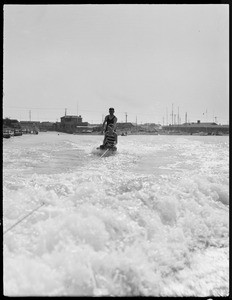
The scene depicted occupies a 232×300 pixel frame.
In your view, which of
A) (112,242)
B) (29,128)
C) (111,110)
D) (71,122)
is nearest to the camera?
(112,242)

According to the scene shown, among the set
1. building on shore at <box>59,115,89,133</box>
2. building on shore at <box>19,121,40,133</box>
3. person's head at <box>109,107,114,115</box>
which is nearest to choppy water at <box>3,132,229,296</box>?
person's head at <box>109,107,114,115</box>

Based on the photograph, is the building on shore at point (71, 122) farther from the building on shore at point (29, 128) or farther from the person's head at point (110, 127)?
the person's head at point (110, 127)

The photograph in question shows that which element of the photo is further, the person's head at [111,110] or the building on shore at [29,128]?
the building on shore at [29,128]

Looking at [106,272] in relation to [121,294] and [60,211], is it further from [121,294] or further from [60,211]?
[60,211]

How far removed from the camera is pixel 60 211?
10.5ft

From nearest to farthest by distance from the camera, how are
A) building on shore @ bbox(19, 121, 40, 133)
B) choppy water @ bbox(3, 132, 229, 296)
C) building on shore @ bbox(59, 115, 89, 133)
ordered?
choppy water @ bbox(3, 132, 229, 296), building on shore @ bbox(19, 121, 40, 133), building on shore @ bbox(59, 115, 89, 133)

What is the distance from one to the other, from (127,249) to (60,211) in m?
0.96

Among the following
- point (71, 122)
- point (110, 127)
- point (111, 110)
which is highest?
point (71, 122)

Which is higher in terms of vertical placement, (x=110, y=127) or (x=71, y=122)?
(x=71, y=122)

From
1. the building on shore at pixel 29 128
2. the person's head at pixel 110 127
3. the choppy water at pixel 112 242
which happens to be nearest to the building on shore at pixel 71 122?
the building on shore at pixel 29 128

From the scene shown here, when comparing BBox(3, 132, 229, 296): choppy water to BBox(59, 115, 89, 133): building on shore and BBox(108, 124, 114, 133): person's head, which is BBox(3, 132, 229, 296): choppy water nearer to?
BBox(108, 124, 114, 133): person's head

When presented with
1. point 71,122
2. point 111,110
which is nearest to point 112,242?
point 111,110

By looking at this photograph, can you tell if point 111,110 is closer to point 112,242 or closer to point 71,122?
point 112,242

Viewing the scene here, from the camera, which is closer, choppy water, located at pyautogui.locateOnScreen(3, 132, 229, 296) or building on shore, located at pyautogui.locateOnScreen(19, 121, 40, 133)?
choppy water, located at pyautogui.locateOnScreen(3, 132, 229, 296)
